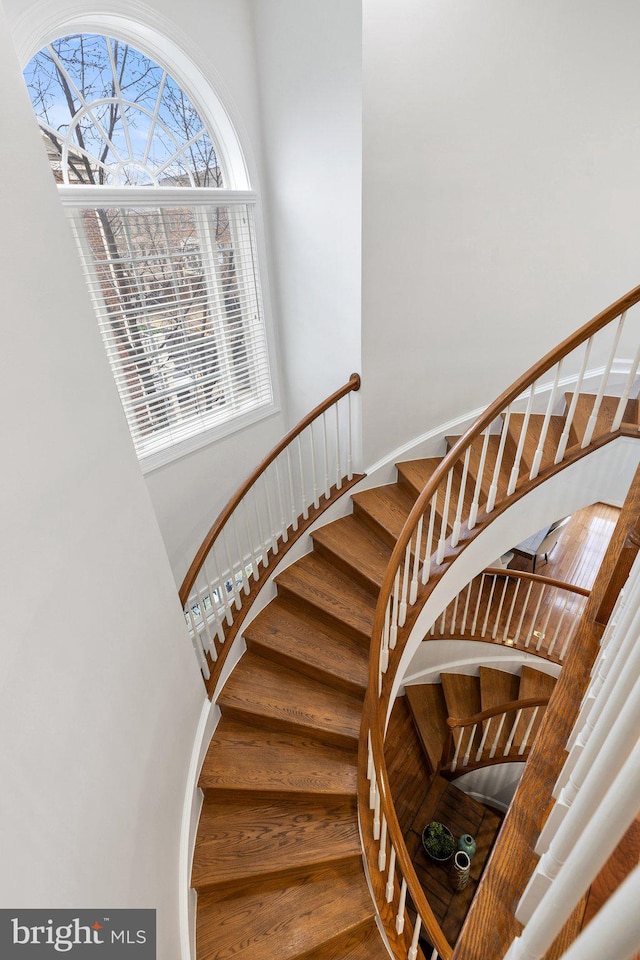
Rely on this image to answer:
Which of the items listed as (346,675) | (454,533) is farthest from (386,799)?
(454,533)

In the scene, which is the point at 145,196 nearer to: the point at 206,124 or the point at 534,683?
the point at 206,124

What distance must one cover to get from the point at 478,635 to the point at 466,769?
50.8 inches

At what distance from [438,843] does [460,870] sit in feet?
0.76

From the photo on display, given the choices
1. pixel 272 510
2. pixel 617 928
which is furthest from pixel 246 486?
pixel 617 928

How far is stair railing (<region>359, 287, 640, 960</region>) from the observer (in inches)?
93.3

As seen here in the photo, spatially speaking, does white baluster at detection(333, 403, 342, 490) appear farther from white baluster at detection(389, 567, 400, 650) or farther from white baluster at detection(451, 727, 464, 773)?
white baluster at detection(451, 727, 464, 773)

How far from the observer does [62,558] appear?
1451 mm

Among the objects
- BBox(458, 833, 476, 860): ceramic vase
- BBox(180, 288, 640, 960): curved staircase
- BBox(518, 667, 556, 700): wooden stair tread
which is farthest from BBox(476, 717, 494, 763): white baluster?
BBox(458, 833, 476, 860): ceramic vase

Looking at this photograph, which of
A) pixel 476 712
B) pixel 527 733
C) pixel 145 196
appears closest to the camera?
pixel 145 196

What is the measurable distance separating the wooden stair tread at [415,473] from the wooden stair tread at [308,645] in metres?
1.29

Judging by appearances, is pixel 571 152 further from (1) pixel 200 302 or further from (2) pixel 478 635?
(2) pixel 478 635

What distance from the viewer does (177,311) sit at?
11.3 ft

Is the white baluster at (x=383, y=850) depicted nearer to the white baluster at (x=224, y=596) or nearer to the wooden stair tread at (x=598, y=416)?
the white baluster at (x=224, y=596)

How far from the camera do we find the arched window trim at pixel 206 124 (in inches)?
103
